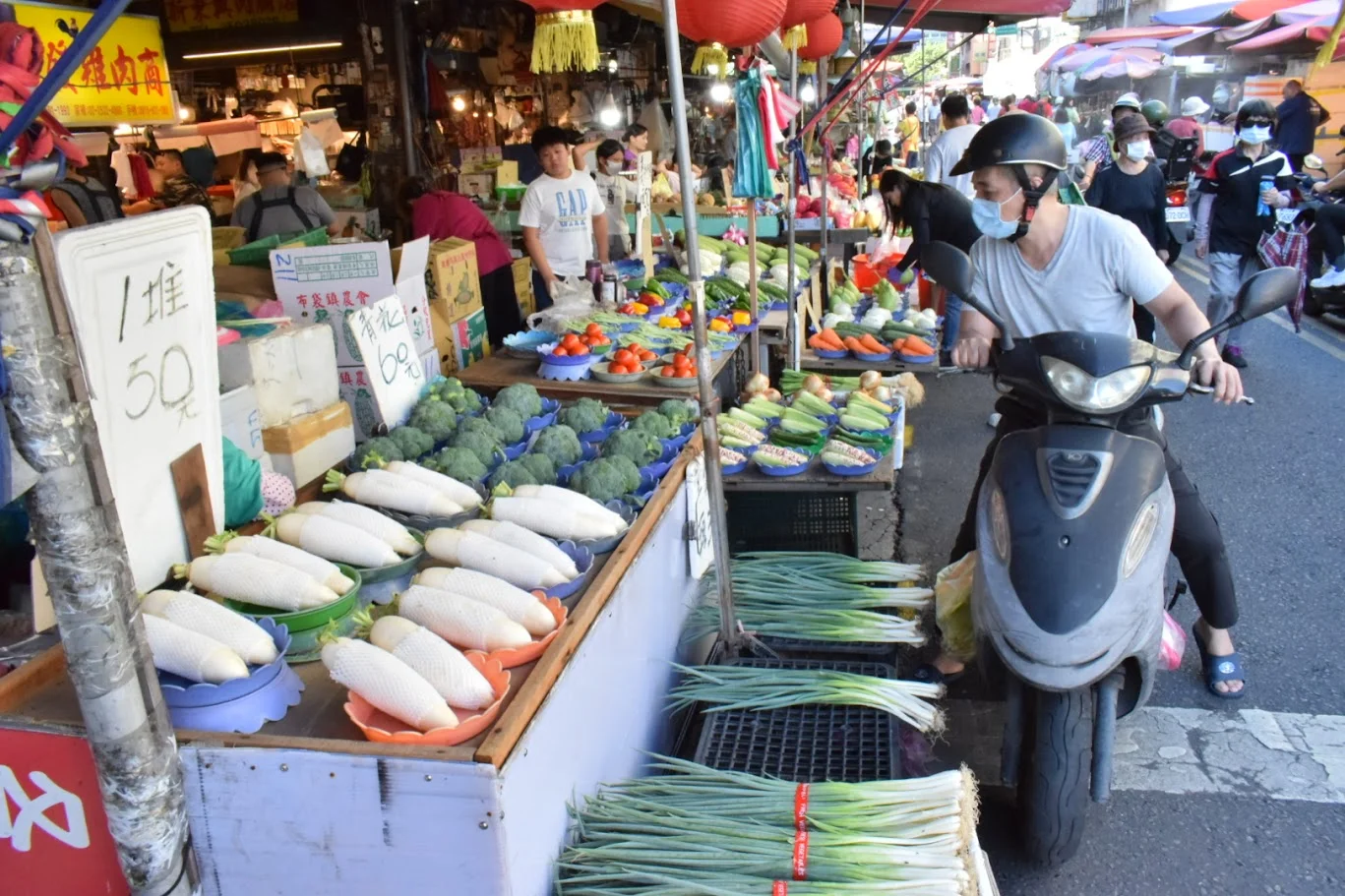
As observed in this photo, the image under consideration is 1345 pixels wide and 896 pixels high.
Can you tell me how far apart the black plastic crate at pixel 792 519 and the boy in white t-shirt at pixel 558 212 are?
99.2 inches

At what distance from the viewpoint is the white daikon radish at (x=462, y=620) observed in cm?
212

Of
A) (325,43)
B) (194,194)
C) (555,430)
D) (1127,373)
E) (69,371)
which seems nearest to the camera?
(69,371)

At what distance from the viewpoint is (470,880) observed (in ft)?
5.86

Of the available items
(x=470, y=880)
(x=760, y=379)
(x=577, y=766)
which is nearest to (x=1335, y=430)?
(x=760, y=379)

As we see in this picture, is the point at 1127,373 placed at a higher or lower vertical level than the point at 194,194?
lower

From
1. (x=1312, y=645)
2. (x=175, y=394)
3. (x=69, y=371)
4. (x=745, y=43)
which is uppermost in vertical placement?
(x=745, y=43)

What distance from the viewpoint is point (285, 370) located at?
120 inches

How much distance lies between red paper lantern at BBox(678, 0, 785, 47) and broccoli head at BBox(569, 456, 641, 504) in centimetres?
231


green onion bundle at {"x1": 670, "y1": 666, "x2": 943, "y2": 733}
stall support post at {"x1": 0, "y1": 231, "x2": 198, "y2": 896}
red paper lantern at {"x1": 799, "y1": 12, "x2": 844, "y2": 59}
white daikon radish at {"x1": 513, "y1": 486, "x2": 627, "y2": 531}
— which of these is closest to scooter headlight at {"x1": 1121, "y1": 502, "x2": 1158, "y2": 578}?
green onion bundle at {"x1": 670, "y1": 666, "x2": 943, "y2": 733}

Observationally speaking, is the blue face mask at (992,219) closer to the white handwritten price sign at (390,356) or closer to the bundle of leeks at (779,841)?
the bundle of leeks at (779,841)

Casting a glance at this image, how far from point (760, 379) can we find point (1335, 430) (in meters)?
4.01

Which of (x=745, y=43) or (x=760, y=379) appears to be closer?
(x=745, y=43)

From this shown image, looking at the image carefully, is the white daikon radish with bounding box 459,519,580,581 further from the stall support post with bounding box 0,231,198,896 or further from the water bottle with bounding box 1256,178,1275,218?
the water bottle with bounding box 1256,178,1275,218

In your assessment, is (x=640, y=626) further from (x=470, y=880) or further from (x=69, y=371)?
(x=69, y=371)
